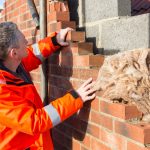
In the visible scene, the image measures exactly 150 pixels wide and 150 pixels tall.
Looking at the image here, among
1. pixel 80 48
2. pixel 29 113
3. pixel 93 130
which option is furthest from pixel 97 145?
pixel 80 48

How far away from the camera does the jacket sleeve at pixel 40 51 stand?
11.2 feet

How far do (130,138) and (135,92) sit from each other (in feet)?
0.99

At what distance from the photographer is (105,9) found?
10.7ft

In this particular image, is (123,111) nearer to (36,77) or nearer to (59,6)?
(59,6)

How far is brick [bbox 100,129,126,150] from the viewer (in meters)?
2.46

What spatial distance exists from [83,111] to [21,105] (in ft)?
2.05

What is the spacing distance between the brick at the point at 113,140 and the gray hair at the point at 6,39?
0.92 meters

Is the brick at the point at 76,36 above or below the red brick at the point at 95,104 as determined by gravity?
above

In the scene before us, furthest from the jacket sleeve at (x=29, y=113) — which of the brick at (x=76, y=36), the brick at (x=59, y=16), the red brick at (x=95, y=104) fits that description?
the brick at (x=59, y=16)

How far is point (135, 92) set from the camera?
246 cm

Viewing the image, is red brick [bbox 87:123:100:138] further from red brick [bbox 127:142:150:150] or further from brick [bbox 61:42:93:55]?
brick [bbox 61:42:93:55]

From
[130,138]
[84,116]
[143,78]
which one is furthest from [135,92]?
[84,116]

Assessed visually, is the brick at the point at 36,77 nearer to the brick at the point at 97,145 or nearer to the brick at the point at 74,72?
the brick at the point at 74,72

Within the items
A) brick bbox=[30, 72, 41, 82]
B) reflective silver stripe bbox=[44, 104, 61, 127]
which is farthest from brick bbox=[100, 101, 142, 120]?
brick bbox=[30, 72, 41, 82]
